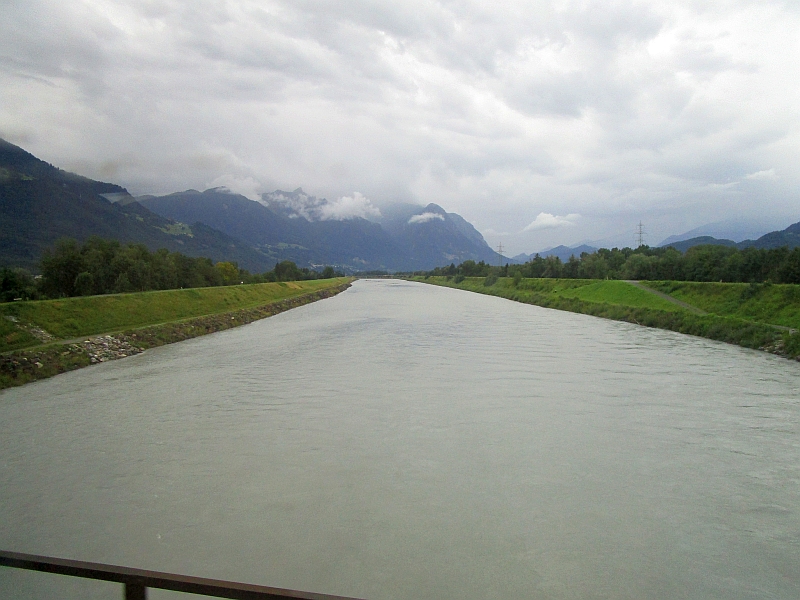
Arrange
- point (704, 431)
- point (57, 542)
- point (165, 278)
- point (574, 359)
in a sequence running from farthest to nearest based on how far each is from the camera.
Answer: point (165, 278), point (574, 359), point (704, 431), point (57, 542)

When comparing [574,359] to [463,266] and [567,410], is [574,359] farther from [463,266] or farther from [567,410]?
[463,266]

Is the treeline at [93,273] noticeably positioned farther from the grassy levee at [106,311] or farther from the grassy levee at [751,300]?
the grassy levee at [751,300]

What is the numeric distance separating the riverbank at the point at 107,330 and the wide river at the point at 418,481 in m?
1.71

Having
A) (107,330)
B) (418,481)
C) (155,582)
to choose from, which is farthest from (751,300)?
(155,582)

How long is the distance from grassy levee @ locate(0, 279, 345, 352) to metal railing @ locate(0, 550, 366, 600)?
59.4 feet

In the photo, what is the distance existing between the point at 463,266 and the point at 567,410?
114 metres

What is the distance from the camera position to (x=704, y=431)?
388 inches

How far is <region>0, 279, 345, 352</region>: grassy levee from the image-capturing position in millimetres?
19234

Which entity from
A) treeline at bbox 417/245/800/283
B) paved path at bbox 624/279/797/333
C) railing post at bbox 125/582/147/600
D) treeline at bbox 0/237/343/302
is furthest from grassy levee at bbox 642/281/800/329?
treeline at bbox 0/237/343/302

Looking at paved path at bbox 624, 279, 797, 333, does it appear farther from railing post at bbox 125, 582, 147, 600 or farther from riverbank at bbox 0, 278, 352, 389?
riverbank at bbox 0, 278, 352, 389

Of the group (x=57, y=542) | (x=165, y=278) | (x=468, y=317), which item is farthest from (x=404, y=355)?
(x=165, y=278)

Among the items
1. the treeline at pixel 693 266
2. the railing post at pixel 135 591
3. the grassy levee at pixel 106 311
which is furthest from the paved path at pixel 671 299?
the railing post at pixel 135 591

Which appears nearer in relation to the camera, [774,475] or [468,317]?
[774,475]

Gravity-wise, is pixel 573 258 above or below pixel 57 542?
above
